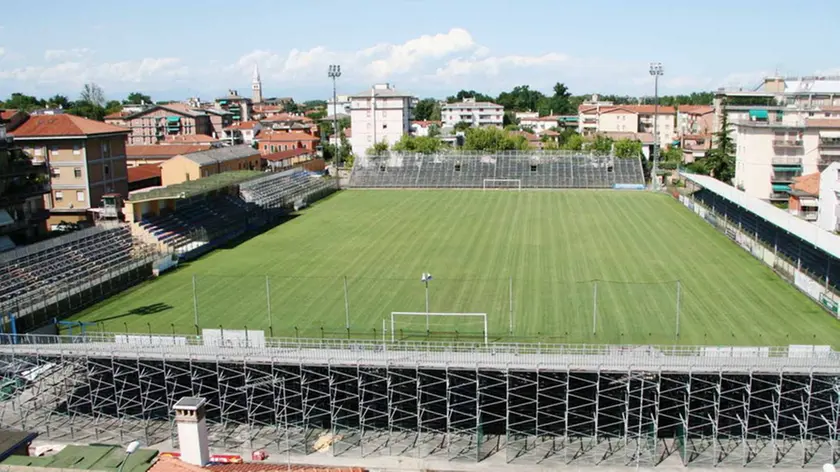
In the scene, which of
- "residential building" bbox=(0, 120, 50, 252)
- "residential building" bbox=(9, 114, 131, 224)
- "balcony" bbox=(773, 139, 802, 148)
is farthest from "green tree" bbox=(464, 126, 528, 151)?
"residential building" bbox=(0, 120, 50, 252)

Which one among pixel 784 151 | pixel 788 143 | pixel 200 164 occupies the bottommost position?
pixel 784 151

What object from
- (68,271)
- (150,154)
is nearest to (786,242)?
(68,271)

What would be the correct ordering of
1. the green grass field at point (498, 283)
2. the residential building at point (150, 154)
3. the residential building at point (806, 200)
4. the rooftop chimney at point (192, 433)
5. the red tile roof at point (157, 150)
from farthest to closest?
the red tile roof at point (157, 150) < the residential building at point (150, 154) < the residential building at point (806, 200) < the green grass field at point (498, 283) < the rooftop chimney at point (192, 433)

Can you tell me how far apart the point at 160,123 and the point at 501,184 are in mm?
55305

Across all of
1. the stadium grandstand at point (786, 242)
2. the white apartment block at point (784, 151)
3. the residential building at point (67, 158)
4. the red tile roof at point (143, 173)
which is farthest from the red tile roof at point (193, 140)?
the white apartment block at point (784, 151)

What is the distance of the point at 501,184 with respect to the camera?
65.6m

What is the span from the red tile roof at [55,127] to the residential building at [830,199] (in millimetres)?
41038

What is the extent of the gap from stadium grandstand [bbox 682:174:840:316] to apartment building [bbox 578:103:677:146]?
57850mm

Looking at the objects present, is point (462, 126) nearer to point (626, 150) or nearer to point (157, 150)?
point (626, 150)

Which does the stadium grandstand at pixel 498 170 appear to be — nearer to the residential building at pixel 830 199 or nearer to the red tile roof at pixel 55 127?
the residential building at pixel 830 199

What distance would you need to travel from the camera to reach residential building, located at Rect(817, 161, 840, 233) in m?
40.8

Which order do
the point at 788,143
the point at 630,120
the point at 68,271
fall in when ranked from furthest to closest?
1. the point at 630,120
2. the point at 788,143
3. the point at 68,271

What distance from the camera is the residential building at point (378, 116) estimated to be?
92750mm

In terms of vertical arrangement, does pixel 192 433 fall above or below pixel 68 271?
below
